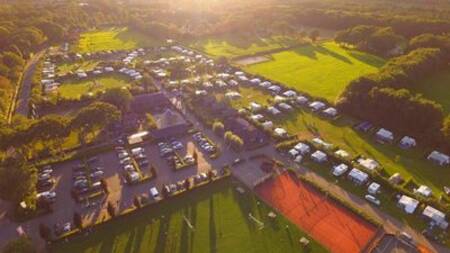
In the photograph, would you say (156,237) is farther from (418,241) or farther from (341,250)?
(418,241)

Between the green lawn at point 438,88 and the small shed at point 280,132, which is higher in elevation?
the green lawn at point 438,88

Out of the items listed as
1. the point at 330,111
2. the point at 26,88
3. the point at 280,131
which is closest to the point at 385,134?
the point at 330,111

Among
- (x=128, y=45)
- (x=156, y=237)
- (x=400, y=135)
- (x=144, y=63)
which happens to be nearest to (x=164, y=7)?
(x=128, y=45)

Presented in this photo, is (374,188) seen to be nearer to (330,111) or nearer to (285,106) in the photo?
(330,111)

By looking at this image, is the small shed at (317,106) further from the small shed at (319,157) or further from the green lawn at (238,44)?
the green lawn at (238,44)

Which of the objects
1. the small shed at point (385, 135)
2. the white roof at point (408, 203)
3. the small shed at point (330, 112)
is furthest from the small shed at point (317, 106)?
the white roof at point (408, 203)

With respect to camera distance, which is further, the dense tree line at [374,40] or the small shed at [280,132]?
the dense tree line at [374,40]
